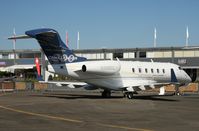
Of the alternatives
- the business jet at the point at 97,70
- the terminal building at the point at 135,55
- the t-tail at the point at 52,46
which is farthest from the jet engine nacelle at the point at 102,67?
the terminal building at the point at 135,55

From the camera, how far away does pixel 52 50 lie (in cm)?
3062

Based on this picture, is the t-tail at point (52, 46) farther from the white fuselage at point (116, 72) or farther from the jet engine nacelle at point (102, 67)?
the jet engine nacelle at point (102, 67)

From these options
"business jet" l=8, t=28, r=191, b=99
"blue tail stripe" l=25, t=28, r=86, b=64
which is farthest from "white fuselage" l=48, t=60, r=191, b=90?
"blue tail stripe" l=25, t=28, r=86, b=64

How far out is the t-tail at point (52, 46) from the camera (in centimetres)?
2948

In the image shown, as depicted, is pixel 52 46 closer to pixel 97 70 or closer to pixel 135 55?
pixel 97 70

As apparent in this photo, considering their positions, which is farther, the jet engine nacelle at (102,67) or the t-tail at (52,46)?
the jet engine nacelle at (102,67)

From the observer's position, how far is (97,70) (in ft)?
102

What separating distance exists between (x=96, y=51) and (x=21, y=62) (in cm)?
2428

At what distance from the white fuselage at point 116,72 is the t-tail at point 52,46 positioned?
50cm

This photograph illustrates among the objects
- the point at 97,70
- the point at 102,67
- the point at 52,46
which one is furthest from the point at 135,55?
the point at 52,46

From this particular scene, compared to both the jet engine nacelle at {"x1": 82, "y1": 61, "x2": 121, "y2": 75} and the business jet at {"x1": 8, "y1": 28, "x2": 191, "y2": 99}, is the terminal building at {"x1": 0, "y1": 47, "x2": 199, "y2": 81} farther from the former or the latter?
the jet engine nacelle at {"x1": 82, "y1": 61, "x2": 121, "y2": 75}

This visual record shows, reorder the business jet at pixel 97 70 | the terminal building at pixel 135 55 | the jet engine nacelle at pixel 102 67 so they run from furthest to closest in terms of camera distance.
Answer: the terminal building at pixel 135 55 < the jet engine nacelle at pixel 102 67 < the business jet at pixel 97 70

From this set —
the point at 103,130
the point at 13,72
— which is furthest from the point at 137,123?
the point at 13,72

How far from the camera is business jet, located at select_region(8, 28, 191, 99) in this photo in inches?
1190
